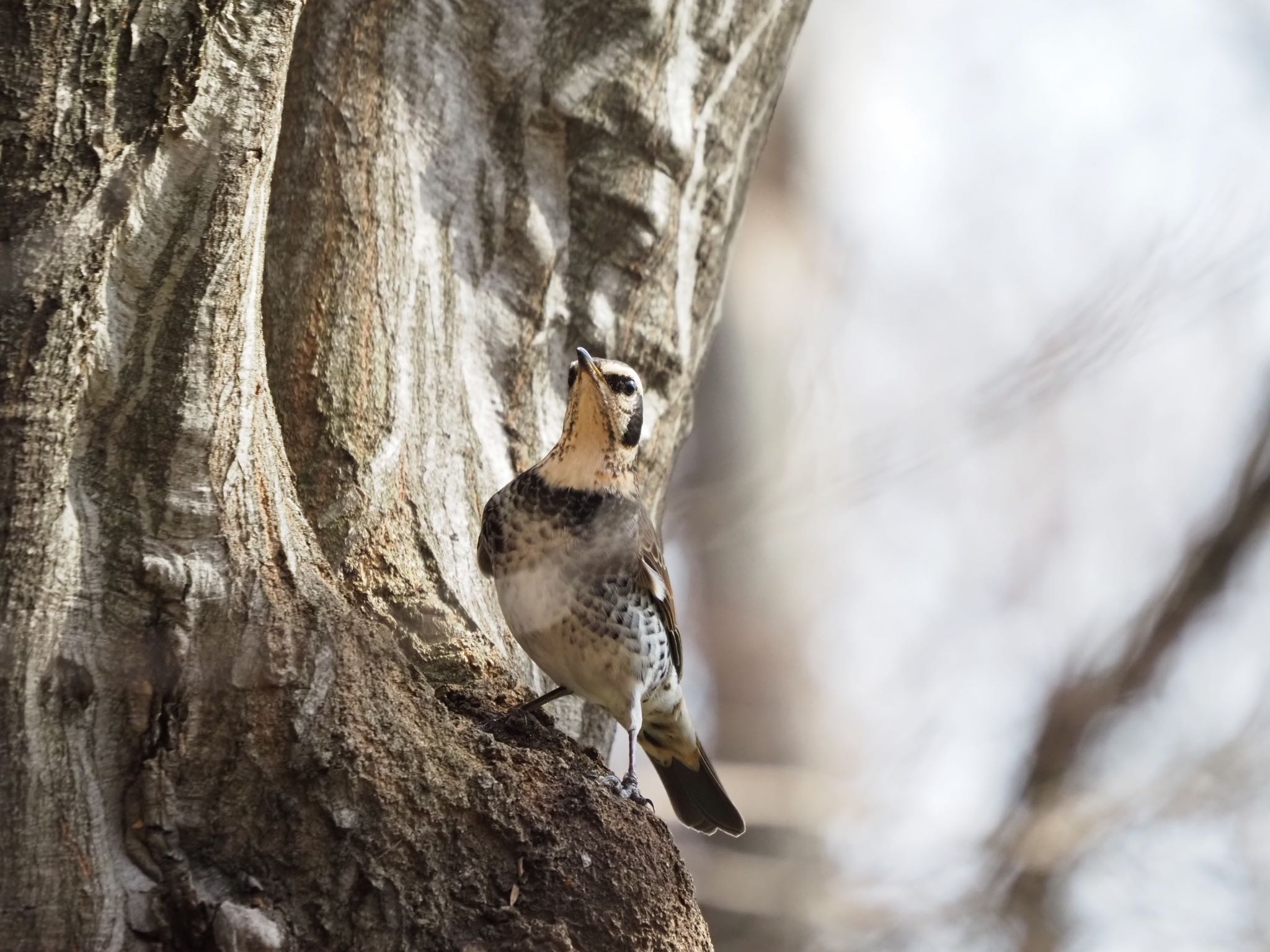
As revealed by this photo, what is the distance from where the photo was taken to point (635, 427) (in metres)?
4.77

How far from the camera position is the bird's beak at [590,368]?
444cm

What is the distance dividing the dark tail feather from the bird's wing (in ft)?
1.39

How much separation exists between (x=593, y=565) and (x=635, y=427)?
2.07ft

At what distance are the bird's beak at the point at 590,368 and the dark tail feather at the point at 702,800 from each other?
133 cm

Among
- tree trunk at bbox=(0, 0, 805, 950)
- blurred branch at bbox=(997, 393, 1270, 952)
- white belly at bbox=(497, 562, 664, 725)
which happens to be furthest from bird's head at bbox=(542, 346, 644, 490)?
blurred branch at bbox=(997, 393, 1270, 952)

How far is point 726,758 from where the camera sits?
8867 millimetres

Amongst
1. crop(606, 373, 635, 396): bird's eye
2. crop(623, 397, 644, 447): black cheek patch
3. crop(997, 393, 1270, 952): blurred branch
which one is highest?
crop(606, 373, 635, 396): bird's eye

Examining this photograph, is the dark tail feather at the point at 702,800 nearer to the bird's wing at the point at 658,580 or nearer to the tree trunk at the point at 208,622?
the bird's wing at the point at 658,580

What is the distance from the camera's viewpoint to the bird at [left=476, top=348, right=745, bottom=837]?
165 inches

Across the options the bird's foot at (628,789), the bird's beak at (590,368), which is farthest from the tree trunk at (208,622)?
the bird's beak at (590,368)

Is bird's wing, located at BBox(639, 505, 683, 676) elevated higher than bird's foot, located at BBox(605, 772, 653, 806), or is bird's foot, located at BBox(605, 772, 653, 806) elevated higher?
bird's wing, located at BBox(639, 505, 683, 676)

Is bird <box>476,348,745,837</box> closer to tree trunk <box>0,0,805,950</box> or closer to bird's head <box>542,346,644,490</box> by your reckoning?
bird's head <box>542,346,644,490</box>

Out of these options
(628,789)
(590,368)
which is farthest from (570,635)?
(590,368)

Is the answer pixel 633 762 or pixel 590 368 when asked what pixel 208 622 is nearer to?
pixel 633 762
